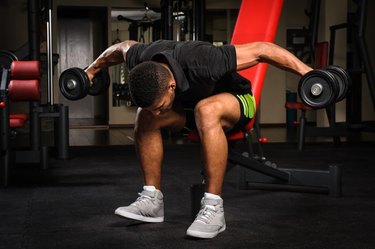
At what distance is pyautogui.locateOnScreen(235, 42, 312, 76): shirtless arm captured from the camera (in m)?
1.76

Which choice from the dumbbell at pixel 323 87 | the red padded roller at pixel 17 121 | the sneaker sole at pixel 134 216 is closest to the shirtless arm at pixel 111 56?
the sneaker sole at pixel 134 216

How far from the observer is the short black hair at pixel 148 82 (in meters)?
1.68

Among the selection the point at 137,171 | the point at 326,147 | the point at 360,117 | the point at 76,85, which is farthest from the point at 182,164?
the point at 360,117

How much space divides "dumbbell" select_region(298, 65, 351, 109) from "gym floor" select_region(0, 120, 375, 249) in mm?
437

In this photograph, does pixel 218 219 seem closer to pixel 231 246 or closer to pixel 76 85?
pixel 231 246

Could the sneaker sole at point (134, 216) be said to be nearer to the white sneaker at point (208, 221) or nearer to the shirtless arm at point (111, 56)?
the white sneaker at point (208, 221)

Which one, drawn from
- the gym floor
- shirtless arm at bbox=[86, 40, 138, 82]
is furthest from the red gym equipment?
shirtless arm at bbox=[86, 40, 138, 82]

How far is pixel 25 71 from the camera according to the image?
10.0 ft

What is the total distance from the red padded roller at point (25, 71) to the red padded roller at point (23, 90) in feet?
0.12

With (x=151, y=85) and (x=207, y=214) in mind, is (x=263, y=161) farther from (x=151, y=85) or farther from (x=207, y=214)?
(x=151, y=85)

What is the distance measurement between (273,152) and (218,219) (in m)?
2.71

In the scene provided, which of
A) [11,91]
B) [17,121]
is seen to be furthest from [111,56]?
[17,121]

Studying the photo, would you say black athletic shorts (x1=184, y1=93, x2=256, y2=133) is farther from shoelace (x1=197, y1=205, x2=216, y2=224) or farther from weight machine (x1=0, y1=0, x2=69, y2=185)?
weight machine (x1=0, y1=0, x2=69, y2=185)

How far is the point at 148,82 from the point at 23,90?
1.52 meters
